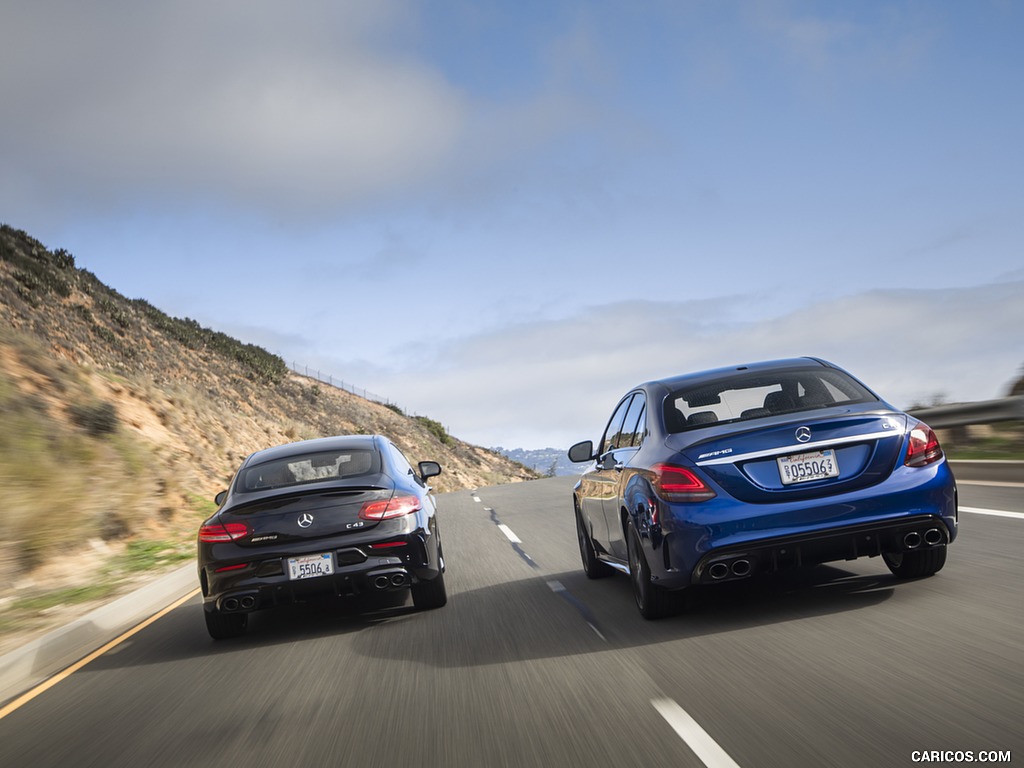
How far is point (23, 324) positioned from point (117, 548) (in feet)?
58.4

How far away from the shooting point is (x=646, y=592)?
271 inches

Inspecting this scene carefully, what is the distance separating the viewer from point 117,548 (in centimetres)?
1434

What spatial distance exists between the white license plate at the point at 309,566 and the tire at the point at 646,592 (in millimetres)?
2265

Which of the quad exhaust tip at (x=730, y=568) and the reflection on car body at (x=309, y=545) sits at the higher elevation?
the reflection on car body at (x=309, y=545)

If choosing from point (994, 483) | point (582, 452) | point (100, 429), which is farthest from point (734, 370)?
point (100, 429)

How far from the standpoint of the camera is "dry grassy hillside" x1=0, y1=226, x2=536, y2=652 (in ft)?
38.7

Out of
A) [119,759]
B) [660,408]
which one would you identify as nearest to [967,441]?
[660,408]

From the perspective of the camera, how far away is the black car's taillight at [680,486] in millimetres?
6203

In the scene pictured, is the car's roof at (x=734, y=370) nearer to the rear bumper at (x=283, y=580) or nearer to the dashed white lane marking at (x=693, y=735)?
→ the rear bumper at (x=283, y=580)

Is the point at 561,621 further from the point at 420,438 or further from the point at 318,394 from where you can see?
the point at 420,438

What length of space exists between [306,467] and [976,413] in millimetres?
10186

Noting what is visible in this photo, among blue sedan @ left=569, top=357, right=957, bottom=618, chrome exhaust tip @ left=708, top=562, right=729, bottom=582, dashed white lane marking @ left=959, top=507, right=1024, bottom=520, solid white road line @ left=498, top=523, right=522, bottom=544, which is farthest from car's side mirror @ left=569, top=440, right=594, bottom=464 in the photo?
solid white road line @ left=498, top=523, right=522, bottom=544

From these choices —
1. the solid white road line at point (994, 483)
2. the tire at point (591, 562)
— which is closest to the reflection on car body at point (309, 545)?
the tire at point (591, 562)

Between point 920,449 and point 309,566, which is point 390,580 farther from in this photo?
point 920,449
